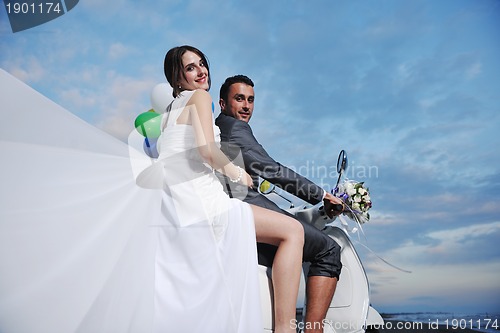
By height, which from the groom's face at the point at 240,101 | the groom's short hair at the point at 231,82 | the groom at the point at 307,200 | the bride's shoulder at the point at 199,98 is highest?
the groom's short hair at the point at 231,82

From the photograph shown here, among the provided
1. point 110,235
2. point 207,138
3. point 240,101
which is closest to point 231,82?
point 240,101

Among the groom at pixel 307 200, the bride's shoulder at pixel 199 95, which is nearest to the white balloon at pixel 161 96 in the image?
the groom at pixel 307 200

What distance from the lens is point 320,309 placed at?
230 centimetres

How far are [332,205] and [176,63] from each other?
1174 mm

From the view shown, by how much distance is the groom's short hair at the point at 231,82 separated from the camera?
276cm

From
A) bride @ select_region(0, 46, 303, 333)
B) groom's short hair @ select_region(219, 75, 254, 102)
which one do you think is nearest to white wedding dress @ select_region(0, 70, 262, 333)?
bride @ select_region(0, 46, 303, 333)

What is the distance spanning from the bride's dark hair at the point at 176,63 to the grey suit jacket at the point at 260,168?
1.31 feet

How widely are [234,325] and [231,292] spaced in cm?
14

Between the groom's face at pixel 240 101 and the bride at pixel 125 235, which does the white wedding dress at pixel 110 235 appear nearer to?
the bride at pixel 125 235

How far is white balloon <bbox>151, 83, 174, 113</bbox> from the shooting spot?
11.3 feet

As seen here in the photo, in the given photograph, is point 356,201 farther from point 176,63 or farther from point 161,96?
point 161,96

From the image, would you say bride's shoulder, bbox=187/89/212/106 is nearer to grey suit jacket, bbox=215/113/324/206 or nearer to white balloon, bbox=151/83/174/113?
grey suit jacket, bbox=215/113/324/206

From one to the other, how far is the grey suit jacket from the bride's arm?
0.17m

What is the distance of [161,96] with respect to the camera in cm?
348
